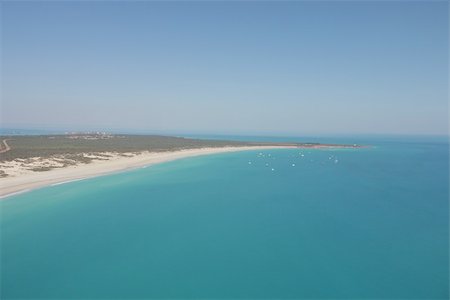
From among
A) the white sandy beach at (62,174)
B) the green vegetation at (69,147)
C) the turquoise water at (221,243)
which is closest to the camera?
the turquoise water at (221,243)

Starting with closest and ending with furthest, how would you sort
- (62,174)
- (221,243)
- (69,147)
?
(221,243), (62,174), (69,147)

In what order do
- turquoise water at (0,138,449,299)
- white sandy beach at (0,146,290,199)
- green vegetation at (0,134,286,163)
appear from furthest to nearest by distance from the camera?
green vegetation at (0,134,286,163) → white sandy beach at (0,146,290,199) → turquoise water at (0,138,449,299)

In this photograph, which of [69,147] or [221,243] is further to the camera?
[69,147]

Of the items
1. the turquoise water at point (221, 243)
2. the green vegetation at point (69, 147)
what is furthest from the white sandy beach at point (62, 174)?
the green vegetation at point (69, 147)

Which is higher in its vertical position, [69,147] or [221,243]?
[69,147]

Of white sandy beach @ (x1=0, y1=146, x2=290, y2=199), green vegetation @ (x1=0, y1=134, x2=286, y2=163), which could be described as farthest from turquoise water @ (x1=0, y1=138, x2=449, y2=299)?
green vegetation @ (x1=0, y1=134, x2=286, y2=163)

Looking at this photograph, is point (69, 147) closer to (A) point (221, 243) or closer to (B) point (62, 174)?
(B) point (62, 174)

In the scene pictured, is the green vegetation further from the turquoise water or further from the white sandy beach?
the turquoise water

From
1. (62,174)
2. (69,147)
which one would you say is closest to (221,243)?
(62,174)

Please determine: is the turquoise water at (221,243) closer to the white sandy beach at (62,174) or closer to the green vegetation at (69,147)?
the white sandy beach at (62,174)
